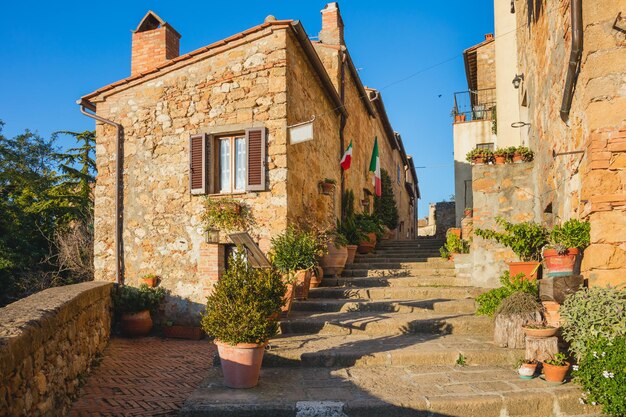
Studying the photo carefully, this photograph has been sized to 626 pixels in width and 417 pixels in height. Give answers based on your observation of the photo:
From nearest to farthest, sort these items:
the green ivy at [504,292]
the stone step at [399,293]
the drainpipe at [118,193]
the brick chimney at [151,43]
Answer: the green ivy at [504,292], the stone step at [399,293], the drainpipe at [118,193], the brick chimney at [151,43]

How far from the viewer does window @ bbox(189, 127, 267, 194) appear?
8500 millimetres

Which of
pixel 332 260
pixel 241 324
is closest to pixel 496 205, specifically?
pixel 332 260

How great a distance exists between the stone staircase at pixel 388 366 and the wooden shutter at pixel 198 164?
286cm

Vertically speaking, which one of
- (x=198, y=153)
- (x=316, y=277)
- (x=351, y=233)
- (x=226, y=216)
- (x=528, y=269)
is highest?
(x=198, y=153)

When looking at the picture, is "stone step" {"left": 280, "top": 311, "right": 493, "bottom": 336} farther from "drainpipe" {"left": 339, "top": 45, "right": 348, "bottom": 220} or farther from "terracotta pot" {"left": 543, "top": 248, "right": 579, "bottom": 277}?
"drainpipe" {"left": 339, "top": 45, "right": 348, "bottom": 220}

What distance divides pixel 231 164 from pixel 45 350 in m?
5.37

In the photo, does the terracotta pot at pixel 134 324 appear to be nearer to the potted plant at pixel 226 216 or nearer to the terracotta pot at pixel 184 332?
the terracotta pot at pixel 184 332

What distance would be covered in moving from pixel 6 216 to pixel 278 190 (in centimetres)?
Result: 1150

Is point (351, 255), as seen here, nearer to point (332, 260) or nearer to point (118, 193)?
point (332, 260)

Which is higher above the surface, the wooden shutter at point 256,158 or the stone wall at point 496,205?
the wooden shutter at point 256,158

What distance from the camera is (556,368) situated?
4504 millimetres

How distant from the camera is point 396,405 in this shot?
4.10m

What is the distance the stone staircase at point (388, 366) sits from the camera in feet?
13.5

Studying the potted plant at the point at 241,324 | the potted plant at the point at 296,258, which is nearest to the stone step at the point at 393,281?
the potted plant at the point at 296,258
